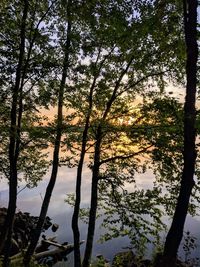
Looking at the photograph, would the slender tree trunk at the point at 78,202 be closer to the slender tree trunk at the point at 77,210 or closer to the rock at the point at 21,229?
the slender tree trunk at the point at 77,210

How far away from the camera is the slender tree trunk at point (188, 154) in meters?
12.5

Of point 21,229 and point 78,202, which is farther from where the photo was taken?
point 21,229

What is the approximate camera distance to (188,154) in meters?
13.0

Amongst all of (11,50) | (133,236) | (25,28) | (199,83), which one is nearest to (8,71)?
(11,50)

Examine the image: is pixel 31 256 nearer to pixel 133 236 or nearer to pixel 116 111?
pixel 133 236

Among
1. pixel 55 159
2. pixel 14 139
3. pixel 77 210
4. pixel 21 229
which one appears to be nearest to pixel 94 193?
pixel 77 210

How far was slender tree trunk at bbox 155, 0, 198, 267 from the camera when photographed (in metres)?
12.5

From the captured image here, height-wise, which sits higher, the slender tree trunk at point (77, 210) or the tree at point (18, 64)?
the tree at point (18, 64)

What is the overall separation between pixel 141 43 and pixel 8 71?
7.06m

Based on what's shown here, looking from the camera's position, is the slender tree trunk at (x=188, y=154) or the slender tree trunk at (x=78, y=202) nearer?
the slender tree trunk at (x=188, y=154)

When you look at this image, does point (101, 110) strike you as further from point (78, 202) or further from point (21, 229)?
point (21, 229)

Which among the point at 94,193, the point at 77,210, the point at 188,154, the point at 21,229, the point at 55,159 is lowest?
the point at 21,229

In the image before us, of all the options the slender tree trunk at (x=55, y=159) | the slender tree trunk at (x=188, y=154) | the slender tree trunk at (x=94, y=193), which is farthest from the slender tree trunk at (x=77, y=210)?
the slender tree trunk at (x=188, y=154)

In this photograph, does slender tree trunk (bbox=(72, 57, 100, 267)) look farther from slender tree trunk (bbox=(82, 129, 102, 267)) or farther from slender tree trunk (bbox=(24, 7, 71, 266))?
slender tree trunk (bbox=(24, 7, 71, 266))
